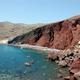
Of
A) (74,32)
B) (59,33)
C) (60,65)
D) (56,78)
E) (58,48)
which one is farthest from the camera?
(59,33)

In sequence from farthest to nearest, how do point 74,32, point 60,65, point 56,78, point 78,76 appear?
point 74,32, point 60,65, point 56,78, point 78,76

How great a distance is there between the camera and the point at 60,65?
9412 cm

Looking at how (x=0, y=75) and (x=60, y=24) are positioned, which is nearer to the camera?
(x=0, y=75)

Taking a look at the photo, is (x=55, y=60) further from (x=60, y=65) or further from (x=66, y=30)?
(x=66, y=30)

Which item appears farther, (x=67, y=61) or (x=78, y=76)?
(x=67, y=61)

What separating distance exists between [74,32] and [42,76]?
98.5 metres

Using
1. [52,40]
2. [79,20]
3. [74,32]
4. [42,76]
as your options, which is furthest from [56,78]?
[52,40]

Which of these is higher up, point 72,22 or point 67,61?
point 72,22

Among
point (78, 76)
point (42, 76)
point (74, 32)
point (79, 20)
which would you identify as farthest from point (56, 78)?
point (79, 20)

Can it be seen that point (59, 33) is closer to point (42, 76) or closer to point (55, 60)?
point (55, 60)

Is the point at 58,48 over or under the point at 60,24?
under

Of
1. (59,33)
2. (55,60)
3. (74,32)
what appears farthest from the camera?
(59,33)

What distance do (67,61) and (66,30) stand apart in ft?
293

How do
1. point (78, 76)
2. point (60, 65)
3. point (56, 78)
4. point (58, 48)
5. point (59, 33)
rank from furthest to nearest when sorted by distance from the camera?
1. point (59, 33)
2. point (58, 48)
3. point (60, 65)
4. point (56, 78)
5. point (78, 76)
